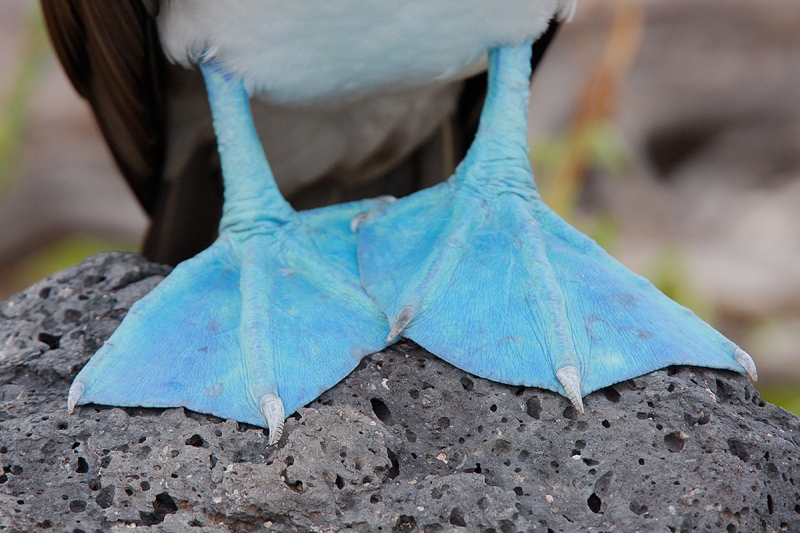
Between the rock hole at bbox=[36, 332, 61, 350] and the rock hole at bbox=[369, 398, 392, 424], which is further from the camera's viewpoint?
the rock hole at bbox=[36, 332, 61, 350]

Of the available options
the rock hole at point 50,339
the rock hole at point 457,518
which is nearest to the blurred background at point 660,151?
the rock hole at point 50,339

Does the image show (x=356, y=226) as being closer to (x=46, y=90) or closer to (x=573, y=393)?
(x=573, y=393)

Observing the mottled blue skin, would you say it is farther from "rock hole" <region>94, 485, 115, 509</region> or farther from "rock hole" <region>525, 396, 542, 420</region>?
"rock hole" <region>94, 485, 115, 509</region>

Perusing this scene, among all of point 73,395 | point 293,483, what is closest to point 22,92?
point 73,395

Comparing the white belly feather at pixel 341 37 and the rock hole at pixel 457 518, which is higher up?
the white belly feather at pixel 341 37

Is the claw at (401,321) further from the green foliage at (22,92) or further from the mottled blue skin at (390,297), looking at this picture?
the green foliage at (22,92)

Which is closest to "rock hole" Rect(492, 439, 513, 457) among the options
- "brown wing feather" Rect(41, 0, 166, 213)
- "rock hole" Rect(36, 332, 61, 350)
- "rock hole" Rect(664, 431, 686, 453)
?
"rock hole" Rect(664, 431, 686, 453)

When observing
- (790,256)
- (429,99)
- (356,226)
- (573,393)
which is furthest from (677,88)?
(573,393)
